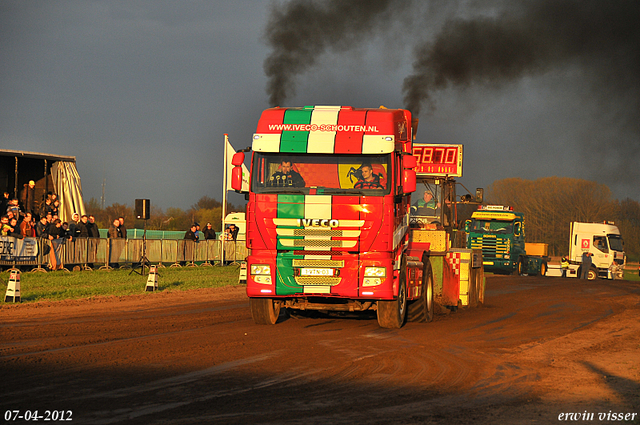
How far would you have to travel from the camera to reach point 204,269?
96.6ft

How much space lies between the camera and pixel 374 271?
1153 centimetres

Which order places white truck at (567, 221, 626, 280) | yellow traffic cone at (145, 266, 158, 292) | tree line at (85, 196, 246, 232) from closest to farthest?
yellow traffic cone at (145, 266, 158, 292) < white truck at (567, 221, 626, 280) < tree line at (85, 196, 246, 232)

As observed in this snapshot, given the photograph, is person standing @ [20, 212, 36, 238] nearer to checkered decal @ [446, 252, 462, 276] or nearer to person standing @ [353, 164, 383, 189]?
checkered decal @ [446, 252, 462, 276]

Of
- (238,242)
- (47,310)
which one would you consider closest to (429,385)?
(47,310)

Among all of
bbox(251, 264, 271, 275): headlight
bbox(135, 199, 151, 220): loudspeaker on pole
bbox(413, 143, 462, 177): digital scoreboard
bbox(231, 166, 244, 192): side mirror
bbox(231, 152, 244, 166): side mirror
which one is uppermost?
bbox(413, 143, 462, 177): digital scoreboard

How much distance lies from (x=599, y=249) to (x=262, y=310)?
3517cm

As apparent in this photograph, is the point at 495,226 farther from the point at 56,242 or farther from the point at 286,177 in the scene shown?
the point at 286,177

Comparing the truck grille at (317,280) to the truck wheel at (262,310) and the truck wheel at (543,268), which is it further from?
the truck wheel at (543,268)

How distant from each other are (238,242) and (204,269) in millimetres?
5882

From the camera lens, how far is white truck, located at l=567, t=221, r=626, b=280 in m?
42.7

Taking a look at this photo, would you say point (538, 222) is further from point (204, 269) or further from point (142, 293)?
point (142, 293)

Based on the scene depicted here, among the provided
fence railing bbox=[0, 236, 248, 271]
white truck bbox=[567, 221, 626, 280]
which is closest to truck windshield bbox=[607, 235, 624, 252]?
white truck bbox=[567, 221, 626, 280]

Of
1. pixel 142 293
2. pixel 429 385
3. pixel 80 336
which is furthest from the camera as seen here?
pixel 142 293

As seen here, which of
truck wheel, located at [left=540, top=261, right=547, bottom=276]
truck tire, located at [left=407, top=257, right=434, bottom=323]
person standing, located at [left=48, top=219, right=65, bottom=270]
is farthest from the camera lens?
truck wheel, located at [left=540, top=261, right=547, bottom=276]
